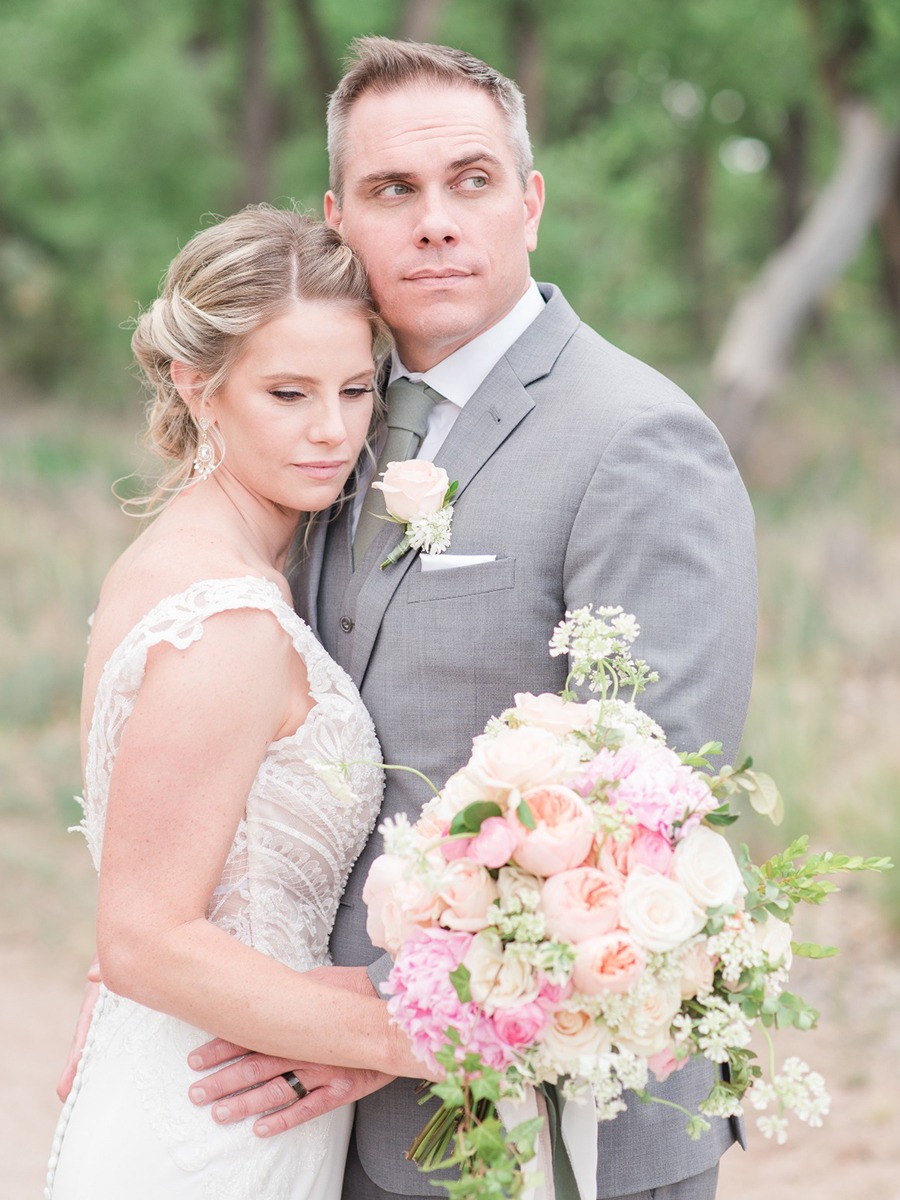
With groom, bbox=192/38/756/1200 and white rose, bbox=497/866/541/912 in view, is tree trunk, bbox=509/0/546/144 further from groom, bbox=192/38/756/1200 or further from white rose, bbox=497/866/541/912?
white rose, bbox=497/866/541/912

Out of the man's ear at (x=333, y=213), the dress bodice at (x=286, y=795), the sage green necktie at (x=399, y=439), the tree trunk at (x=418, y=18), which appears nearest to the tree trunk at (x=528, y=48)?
the tree trunk at (x=418, y=18)

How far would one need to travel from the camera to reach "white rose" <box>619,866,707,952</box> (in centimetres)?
168

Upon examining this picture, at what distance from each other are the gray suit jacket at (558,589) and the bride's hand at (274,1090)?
17 cm

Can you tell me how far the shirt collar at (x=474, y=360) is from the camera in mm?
2619

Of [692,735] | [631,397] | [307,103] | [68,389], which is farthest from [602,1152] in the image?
[307,103]

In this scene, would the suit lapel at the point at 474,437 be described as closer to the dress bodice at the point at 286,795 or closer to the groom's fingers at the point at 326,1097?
the dress bodice at the point at 286,795

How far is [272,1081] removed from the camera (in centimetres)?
227

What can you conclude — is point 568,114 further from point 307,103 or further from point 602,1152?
point 602,1152

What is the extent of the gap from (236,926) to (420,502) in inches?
33.0

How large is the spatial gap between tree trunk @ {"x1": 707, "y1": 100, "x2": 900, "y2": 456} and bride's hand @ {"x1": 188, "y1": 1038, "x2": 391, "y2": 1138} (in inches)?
383

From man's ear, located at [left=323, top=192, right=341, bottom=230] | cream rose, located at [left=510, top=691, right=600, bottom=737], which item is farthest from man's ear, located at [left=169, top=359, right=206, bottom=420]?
cream rose, located at [left=510, top=691, right=600, bottom=737]

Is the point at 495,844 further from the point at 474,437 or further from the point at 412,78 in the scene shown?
the point at 412,78

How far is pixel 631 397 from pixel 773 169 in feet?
75.0

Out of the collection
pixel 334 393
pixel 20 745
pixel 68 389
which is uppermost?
pixel 334 393
